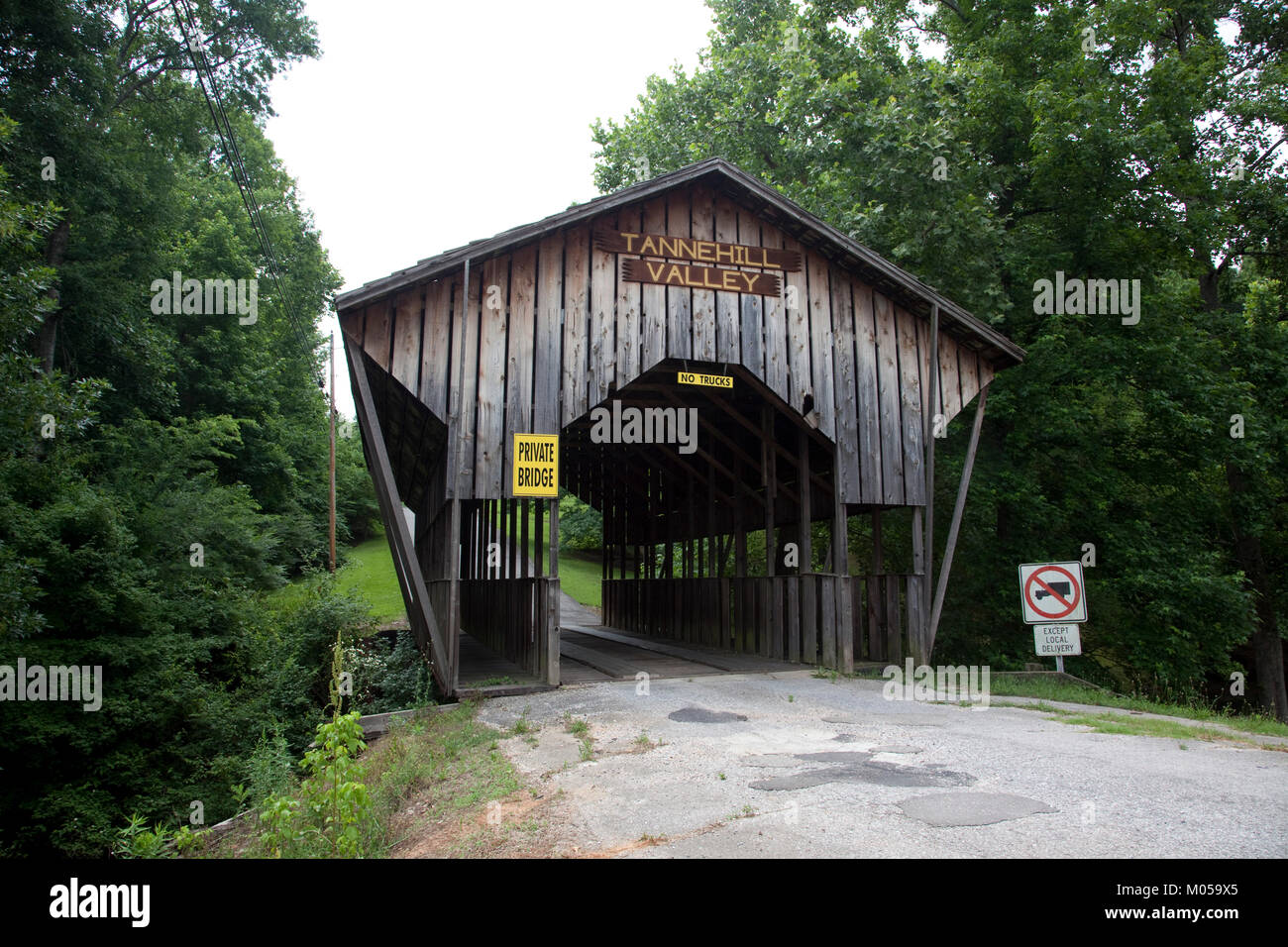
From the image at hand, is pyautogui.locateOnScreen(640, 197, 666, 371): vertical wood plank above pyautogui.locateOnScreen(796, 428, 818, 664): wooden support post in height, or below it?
above

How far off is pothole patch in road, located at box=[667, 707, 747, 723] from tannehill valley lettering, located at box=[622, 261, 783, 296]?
6.10 m

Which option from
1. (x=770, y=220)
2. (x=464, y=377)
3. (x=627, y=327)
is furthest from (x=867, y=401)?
(x=464, y=377)

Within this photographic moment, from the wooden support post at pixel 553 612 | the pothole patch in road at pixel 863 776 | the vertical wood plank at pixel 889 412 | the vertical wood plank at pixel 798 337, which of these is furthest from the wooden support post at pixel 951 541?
the pothole patch in road at pixel 863 776

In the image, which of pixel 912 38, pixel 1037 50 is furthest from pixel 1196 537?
pixel 912 38

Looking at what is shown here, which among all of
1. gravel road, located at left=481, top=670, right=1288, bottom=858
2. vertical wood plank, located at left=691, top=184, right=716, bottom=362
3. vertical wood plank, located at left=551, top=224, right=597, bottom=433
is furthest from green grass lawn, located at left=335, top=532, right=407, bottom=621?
gravel road, located at left=481, top=670, right=1288, bottom=858

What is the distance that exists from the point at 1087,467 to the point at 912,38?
43.6 feet

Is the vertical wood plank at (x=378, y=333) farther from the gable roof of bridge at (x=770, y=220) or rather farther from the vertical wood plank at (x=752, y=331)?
the vertical wood plank at (x=752, y=331)

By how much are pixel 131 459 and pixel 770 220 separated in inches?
590

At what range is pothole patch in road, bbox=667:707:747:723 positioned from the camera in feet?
26.9

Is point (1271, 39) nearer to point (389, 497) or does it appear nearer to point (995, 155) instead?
point (995, 155)

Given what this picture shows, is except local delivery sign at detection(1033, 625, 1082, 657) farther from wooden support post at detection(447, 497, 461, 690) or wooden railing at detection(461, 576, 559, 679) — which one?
wooden support post at detection(447, 497, 461, 690)

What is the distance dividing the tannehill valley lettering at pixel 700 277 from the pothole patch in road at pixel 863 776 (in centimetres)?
749

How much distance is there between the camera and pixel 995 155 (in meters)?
18.9
